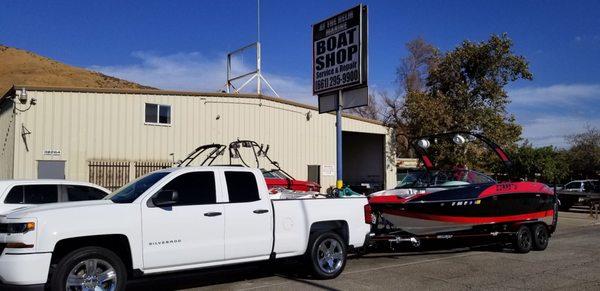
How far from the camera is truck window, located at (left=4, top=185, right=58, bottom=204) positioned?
32.0 feet

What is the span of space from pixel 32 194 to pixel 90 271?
161 inches

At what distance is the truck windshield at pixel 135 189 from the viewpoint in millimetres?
7293

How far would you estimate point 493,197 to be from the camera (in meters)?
11.7

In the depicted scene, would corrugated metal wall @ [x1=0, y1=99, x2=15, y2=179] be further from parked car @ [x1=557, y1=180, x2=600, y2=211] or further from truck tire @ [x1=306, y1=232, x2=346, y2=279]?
parked car @ [x1=557, y1=180, x2=600, y2=211]

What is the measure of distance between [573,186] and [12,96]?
28225mm

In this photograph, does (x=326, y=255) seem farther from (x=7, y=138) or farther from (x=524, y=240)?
(x=7, y=138)

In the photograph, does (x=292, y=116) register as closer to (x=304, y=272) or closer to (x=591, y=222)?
(x=591, y=222)

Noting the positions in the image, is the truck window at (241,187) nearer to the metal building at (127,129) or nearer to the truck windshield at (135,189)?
the truck windshield at (135,189)

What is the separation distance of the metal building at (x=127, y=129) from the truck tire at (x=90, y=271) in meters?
15.1

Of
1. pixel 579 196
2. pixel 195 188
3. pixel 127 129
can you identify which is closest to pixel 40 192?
pixel 195 188

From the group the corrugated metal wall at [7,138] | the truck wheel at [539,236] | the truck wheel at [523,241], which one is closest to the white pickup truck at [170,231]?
the truck wheel at [523,241]

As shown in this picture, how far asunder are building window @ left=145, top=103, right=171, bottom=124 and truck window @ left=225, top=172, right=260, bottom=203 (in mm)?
14739

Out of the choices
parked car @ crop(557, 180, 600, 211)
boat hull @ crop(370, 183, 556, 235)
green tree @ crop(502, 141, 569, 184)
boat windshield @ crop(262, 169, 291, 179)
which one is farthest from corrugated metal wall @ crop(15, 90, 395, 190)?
green tree @ crop(502, 141, 569, 184)

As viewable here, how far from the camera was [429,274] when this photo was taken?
9.35 m
